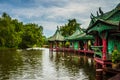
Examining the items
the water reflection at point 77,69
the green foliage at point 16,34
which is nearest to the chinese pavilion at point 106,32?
the water reflection at point 77,69

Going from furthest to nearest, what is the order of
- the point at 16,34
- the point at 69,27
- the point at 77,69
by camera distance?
the point at 16,34
the point at 69,27
the point at 77,69

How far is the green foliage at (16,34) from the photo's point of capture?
97.4 metres

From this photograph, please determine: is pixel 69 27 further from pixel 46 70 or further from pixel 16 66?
pixel 46 70

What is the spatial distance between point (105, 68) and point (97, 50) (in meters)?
6.20

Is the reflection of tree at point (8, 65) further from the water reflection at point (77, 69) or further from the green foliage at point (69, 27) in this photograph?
the green foliage at point (69, 27)

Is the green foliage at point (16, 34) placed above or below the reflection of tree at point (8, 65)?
above

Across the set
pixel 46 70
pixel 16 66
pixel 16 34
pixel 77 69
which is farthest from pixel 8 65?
pixel 16 34

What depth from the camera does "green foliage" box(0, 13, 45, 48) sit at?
97438 mm

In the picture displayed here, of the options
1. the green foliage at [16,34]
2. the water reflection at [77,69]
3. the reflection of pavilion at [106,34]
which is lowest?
the water reflection at [77,69]

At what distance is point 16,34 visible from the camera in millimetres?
109000

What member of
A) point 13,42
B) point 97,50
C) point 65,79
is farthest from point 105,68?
point 13,42

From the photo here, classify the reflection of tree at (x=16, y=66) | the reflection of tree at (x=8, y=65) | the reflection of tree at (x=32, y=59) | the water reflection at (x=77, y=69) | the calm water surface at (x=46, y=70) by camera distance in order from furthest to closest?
the reflection of tree at (x=32, y=59) < the reflection of tree at (x=8, y=65) < the reflection of tree at (x=16, y=66) < the water reflection at (x=77, y=69) < the calm water surface at (x=46, y=70)

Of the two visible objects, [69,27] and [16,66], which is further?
[69,27]

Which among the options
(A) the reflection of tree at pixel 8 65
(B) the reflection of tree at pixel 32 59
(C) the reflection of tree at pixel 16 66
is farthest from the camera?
(B) the reflection of tree at pixel 32 59
